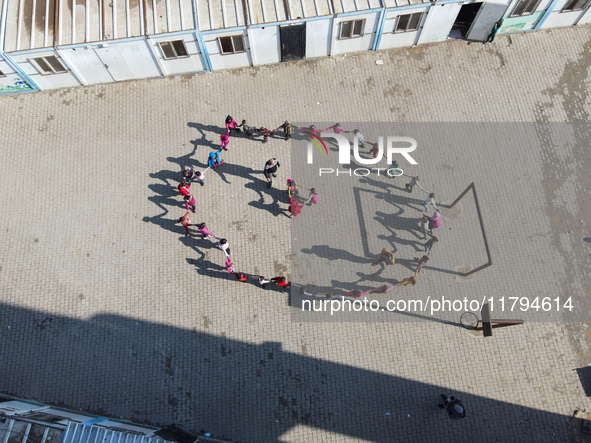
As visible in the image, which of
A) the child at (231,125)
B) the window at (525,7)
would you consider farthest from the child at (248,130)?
the window at (525,7)

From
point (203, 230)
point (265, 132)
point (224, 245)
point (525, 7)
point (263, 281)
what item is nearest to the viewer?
point (263, 281)

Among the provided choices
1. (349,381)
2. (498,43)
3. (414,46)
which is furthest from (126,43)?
(498,43)

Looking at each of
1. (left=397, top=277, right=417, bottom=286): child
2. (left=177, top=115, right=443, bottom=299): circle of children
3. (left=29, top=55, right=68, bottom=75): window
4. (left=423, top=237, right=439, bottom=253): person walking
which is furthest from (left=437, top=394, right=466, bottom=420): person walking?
(left=29, top=55, right=68, bottom=75): window

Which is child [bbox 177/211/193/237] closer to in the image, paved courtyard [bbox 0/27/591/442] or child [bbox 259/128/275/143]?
paved courtyard [bbox 0/27/591/442]

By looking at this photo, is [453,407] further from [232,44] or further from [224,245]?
[232,44]

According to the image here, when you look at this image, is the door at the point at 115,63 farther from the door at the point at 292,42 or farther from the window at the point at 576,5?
the window at the point at 576,5

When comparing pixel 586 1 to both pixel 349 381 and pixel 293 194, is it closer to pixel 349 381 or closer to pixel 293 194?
pixel 293 194

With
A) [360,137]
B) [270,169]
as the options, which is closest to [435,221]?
[360,137]
